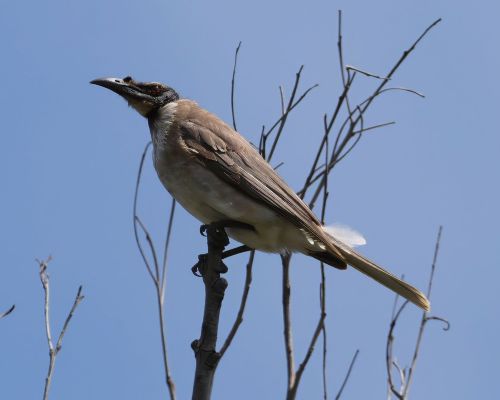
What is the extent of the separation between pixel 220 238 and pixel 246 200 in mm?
523

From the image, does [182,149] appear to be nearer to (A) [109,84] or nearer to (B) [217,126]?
(B) [217,126]

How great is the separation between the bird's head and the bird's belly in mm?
901

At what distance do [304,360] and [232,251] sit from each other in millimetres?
1407

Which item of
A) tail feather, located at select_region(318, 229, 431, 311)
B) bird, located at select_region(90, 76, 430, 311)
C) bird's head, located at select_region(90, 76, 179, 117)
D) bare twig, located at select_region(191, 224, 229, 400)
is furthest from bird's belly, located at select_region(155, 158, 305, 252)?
bird's head, located at select_region(90, 76, 179, 117)

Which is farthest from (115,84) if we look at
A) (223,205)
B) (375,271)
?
(375,271)

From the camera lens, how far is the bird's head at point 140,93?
510 cm

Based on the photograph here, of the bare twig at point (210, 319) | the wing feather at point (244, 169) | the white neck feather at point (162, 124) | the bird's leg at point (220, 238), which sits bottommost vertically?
the bare twig at point (210, 319)

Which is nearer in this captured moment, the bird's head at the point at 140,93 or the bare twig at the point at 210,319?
the bare twig at the point at 210,319

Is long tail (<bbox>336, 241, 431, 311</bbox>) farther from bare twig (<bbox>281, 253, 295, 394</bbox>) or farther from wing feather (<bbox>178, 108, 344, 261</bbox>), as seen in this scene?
bare twig (<bbox>281, 253, 295, 394</bbox>)

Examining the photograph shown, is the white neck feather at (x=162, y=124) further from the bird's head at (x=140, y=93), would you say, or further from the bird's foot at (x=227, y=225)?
the bird's foot at (x=227, y=225)

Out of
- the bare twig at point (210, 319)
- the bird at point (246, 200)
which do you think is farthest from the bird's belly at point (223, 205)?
the bare twig at point (210, 319)

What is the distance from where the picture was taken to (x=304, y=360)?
3.17 meters

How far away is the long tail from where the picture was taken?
13.8 ft

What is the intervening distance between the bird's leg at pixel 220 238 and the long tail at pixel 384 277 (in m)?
0.58
